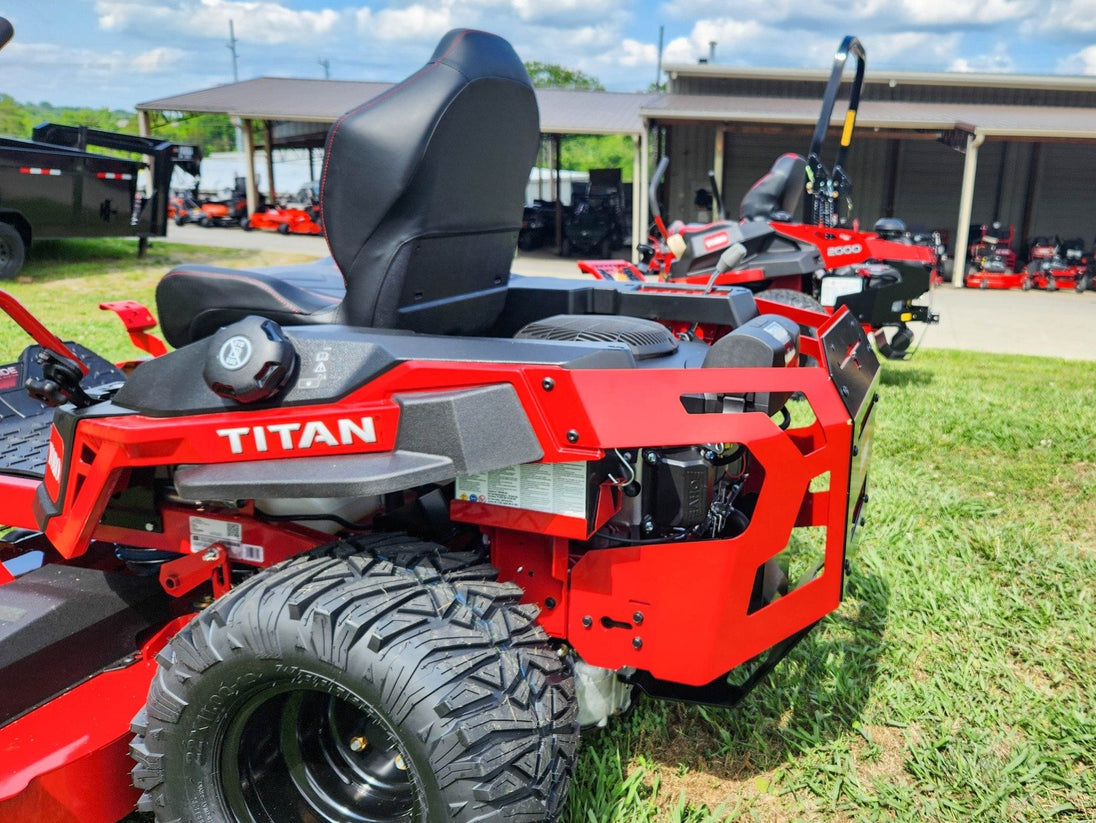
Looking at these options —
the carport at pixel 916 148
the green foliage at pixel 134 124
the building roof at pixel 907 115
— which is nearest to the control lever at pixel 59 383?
the building roof at pixel 907 115

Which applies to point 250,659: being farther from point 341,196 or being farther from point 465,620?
point 341,196

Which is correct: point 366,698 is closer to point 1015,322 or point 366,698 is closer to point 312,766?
point 312,766

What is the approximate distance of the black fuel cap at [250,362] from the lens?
188 cm

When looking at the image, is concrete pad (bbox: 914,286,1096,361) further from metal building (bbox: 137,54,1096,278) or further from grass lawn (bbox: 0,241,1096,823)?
grass lawn (bbox: 0,241,1096,823)

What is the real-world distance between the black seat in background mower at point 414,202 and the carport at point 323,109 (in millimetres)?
15044

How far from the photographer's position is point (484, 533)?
2232 mm

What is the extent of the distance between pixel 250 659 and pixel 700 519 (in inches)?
38.2

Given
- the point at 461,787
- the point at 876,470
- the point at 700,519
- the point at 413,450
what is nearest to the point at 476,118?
the point at 413,450

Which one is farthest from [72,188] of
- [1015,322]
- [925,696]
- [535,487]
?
[1015,322]

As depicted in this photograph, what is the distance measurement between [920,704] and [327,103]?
70.3ft

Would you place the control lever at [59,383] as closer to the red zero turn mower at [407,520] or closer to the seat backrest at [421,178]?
the red zero turn mower at [407,520]

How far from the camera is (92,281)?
12312mm

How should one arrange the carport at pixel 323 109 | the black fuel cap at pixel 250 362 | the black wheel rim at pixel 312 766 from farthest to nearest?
the carport at pixel 323 109, the black wheel rim at pixel 312 766, the black fuel cap at pixel 250 362

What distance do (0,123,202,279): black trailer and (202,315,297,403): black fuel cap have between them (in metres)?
10.2
